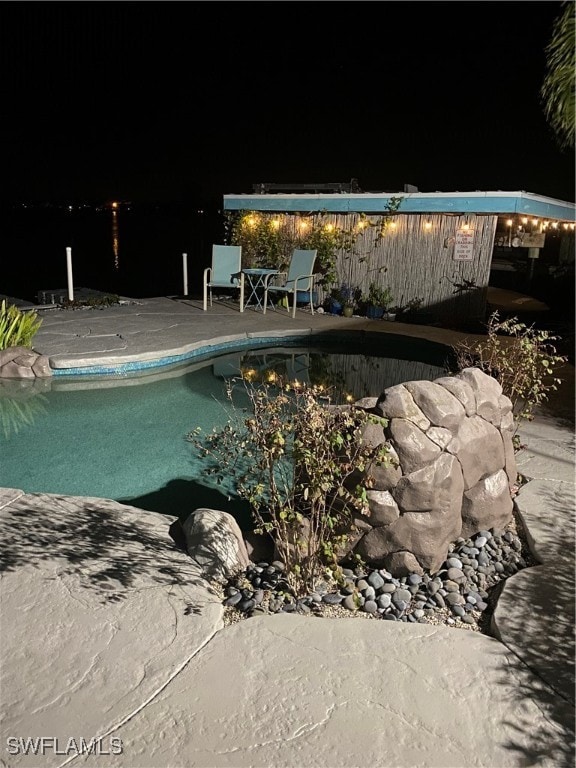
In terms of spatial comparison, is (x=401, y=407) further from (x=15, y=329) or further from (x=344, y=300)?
(x=344, y=300)

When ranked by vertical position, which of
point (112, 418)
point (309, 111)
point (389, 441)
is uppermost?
point (309, 111)

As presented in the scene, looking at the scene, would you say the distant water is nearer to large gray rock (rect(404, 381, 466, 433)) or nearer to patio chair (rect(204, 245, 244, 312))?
patio chair (rect(204, 245, 244, 312))

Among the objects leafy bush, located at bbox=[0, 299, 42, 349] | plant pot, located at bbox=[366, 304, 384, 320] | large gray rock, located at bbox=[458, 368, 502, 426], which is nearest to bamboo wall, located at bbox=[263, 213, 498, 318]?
plant pot, located at bbox=[366, 304, 384, 320]

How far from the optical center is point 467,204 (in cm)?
923

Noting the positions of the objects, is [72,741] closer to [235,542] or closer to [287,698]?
[287,698]

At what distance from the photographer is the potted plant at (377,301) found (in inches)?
405

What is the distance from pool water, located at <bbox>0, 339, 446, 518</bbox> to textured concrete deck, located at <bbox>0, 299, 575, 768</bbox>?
1.15 metres

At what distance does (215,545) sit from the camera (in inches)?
116

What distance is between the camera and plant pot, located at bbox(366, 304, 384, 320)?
33.7 feet

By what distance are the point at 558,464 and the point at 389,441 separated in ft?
6.28

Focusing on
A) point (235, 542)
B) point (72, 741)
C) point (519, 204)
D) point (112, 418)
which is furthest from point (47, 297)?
point (72, 741)

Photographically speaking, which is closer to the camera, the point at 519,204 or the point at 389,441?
the point at 389,441

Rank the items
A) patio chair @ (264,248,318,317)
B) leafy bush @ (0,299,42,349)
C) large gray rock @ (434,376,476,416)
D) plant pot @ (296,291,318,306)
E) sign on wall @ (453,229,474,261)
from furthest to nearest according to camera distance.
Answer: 1. plant pot @ (296,291,318,306)
2. patio chair @ (264,248,318,317)
3. sign on wall @ (453,229,474,261)
4. leafy bush @ (0,299,42,349)
5. large gray rock @ (434,376,476,416)

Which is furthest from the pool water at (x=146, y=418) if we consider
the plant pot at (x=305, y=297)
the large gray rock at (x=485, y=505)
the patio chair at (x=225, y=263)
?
the patio chair at (x=225, y=263)
